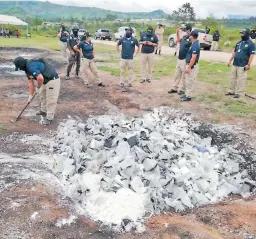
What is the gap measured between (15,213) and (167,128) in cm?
366

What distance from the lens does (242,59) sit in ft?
30.6

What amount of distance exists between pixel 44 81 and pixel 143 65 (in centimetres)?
487


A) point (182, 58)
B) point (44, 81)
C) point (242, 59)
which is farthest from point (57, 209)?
point (242, 59)

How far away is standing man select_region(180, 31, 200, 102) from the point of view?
862cm

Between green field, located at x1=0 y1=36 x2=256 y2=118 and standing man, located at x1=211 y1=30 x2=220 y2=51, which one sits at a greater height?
standing man, located at x1=211 y1=30 x2=220 y2=51

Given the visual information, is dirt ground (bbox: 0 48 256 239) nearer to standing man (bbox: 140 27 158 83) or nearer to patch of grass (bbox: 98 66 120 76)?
standing man (bbox: 140 27 158 83)

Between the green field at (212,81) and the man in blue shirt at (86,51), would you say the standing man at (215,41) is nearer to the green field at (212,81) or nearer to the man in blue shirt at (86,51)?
the green field at (212,81)

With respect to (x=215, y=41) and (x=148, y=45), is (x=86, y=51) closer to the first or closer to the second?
(x=148, y=45)

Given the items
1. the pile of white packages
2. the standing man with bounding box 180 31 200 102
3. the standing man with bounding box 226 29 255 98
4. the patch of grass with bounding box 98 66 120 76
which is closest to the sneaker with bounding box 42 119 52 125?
the pile of white packages

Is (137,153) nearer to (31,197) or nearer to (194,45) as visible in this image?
(31,197)

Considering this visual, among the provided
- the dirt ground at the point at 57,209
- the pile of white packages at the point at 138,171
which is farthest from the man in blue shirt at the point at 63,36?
the pile of white packages at the point at 138,171

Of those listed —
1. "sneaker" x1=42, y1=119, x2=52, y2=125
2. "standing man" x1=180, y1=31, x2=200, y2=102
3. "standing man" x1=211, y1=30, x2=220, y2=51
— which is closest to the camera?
"sneaker" x1=42, y1=119, x2=52, y2=125

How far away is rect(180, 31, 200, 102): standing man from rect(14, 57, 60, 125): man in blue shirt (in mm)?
3370

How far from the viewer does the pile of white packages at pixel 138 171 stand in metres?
4.55
